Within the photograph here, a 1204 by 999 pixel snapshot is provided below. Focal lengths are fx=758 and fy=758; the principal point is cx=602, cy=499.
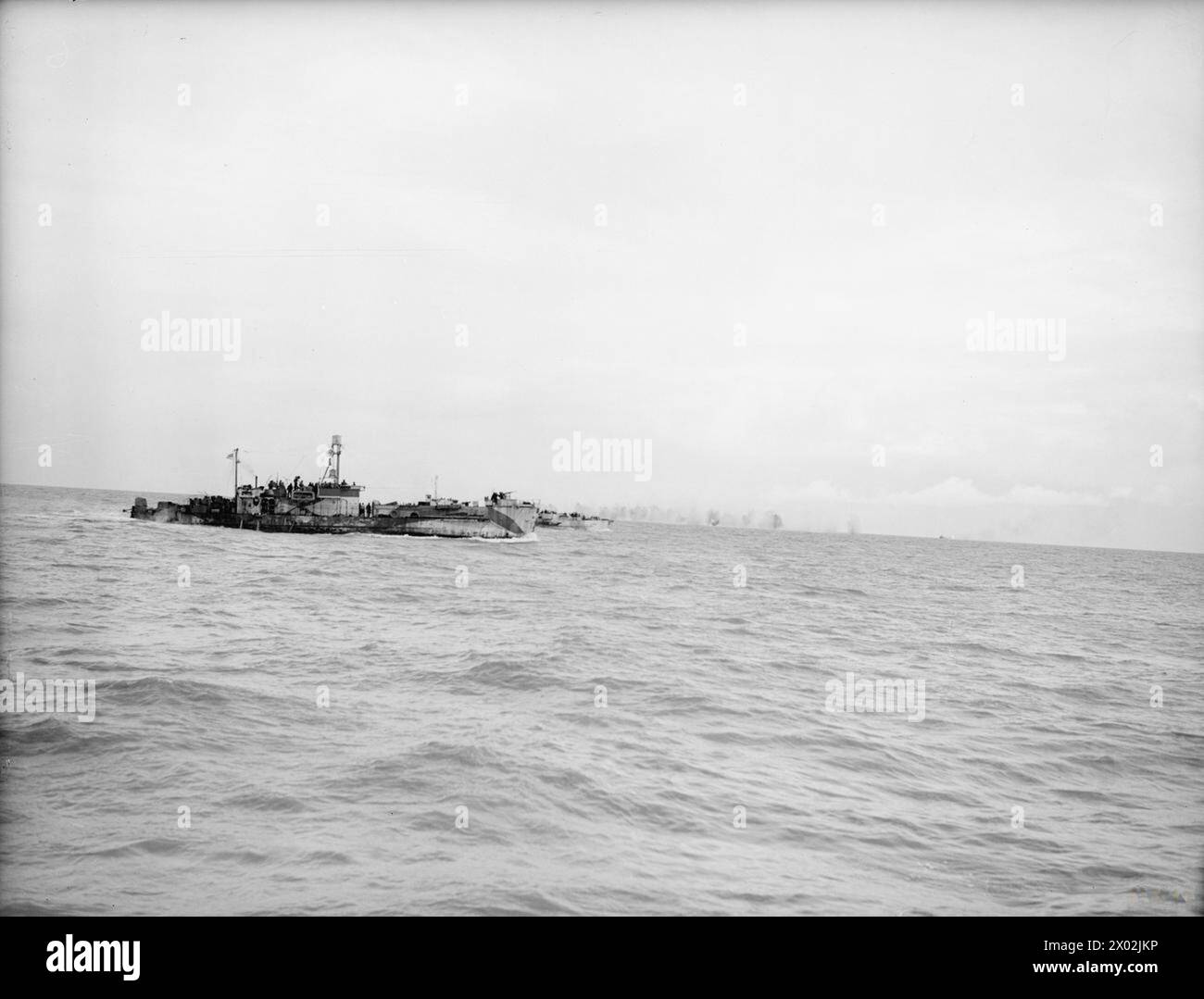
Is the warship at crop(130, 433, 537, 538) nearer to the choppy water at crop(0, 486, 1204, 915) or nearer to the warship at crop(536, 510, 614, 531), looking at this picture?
the choppy water at crop(0, 486, 1204, 915)

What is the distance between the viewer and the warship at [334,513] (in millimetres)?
74562

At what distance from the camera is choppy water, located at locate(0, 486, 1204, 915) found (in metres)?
8.23

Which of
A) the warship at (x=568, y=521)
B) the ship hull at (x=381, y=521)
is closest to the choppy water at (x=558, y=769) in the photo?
the ship hull at (x=381, y=521)

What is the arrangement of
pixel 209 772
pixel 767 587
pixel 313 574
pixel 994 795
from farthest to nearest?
pixel 767 587 → pixel 313 574 → pixel 994 795 → pixel 209 772

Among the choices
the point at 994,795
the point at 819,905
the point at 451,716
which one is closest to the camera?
the point at 819,905

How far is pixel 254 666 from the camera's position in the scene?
1758 cm

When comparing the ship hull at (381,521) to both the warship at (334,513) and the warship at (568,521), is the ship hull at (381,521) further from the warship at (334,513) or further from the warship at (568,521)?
the warship at (568,521)

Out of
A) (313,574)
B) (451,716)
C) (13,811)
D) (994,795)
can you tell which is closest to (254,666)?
(451,716)

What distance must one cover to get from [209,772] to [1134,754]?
57.2ft

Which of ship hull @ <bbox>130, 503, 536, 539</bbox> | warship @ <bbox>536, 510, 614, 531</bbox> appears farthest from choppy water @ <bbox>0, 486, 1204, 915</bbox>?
warship @ <bbox>536, 510, 614, 531</bbox>

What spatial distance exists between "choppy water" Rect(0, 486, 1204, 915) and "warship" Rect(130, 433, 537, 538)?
45600mm

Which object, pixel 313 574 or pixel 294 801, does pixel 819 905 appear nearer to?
pixel 294 801

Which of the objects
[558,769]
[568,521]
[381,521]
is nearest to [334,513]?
[381,521]
